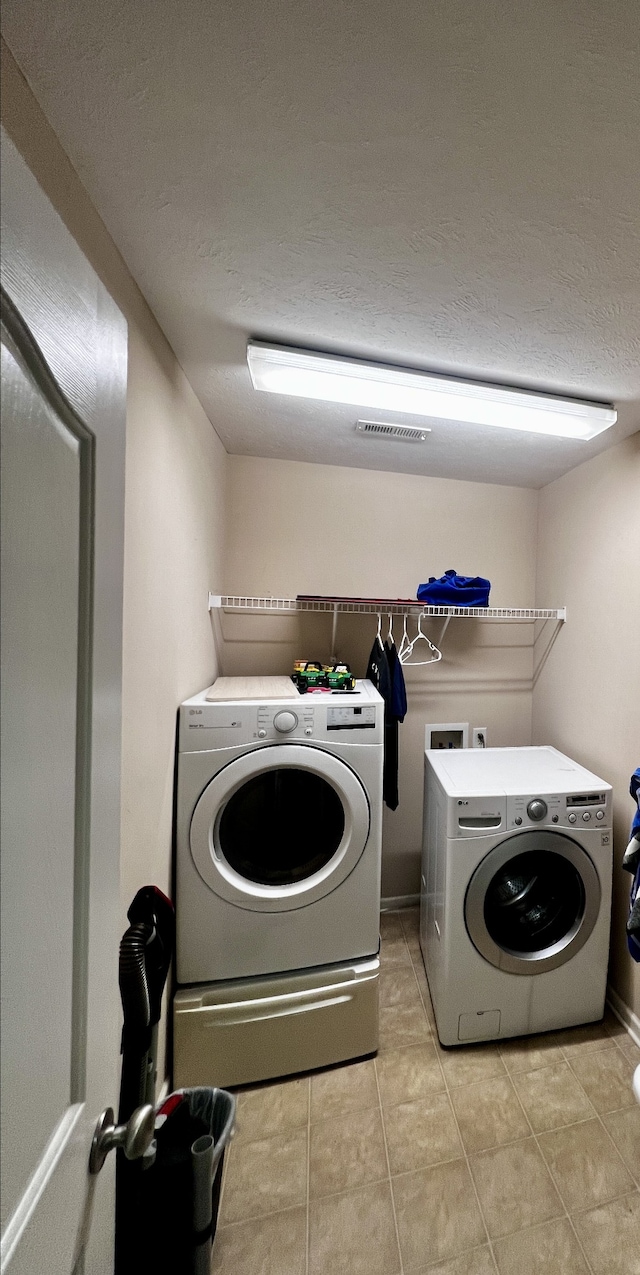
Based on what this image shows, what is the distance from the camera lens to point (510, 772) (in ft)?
5.71

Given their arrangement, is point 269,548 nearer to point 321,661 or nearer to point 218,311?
point 321,661

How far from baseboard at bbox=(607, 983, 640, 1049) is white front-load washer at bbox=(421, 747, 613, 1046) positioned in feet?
0.38

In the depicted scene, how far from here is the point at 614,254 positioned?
892 mm

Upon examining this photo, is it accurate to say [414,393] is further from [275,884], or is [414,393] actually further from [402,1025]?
[402,1025]

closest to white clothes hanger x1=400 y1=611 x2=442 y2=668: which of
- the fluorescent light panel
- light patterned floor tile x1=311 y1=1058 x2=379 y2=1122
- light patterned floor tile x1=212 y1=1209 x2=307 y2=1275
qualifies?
the fluorescent light panel

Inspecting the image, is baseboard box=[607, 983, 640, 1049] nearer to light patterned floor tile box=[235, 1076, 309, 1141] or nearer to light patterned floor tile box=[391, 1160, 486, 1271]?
light patterned floor tile box=[391, 1160, 486, 1271]

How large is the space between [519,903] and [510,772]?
19.6 inches

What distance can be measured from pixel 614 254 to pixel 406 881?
2667mm

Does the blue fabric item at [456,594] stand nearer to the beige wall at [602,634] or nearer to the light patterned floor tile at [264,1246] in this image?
the beige wall at [602,634]

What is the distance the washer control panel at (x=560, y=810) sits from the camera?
4.99ft

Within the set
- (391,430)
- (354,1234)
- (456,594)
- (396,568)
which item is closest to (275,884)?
(354,1234)

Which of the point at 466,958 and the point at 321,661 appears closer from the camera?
the point at 466,958

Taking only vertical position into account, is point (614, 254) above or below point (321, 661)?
above

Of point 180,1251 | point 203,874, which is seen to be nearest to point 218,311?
point 203,874
